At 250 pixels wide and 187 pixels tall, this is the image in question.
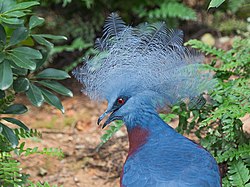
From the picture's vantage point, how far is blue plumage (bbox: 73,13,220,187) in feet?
10.4

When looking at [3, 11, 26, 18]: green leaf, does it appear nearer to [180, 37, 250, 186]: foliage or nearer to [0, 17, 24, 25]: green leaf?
[0, 17, 24, 25]: green leaf

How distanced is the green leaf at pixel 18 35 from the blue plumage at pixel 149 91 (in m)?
0.37

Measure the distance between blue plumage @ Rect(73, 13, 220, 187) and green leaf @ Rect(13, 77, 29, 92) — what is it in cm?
31

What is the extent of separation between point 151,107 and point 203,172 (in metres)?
0.48

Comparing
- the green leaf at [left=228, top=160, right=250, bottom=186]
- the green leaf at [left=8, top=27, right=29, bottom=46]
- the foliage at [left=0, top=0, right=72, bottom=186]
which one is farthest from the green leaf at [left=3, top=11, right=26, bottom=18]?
the green leaf at [left=228, top=160, right=250, bottom=186]

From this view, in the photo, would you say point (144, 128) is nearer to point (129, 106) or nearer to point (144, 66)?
point (129, 106)

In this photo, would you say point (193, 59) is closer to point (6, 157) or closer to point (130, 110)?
point (130, 110)

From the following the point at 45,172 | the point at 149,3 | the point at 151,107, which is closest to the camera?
the point at 151,107

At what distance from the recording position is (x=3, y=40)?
11.7 feet

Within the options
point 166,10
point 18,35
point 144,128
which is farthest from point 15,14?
point 166,10

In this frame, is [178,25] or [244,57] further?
[178,25]

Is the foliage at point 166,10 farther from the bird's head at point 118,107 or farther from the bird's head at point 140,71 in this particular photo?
the bird's head at point 118,107

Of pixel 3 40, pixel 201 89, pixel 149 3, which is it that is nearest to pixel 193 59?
pixel 201 89

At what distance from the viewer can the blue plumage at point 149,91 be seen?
3170mm
